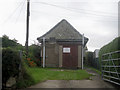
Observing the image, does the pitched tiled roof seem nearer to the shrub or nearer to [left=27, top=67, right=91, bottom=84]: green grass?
[left=27, top=67, right=91, bottom=84]: green grass

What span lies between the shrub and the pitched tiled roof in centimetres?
1249

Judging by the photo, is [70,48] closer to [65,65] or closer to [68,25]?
[65,65]

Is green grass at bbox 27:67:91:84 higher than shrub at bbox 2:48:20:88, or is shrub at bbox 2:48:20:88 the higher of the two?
shrub at bbox 2:48:20:88

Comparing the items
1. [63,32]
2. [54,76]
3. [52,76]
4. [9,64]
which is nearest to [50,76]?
[52,76]

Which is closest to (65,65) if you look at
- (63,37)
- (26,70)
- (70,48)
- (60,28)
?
(70,48)

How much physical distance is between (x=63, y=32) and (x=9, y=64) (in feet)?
46.9

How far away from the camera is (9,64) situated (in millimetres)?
7289

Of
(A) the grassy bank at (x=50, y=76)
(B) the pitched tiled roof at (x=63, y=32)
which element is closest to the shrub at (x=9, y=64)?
(A) the grassy bank at (x=50, y=76)

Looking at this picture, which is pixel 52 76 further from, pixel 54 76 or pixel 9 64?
pixel 9 64

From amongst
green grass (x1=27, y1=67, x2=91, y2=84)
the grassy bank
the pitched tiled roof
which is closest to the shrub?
the grassy bank

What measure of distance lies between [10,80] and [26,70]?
2.93ft

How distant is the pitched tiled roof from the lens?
20.1 metres

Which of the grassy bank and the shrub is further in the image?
the grassy bank

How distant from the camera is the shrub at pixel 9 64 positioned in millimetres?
7262
